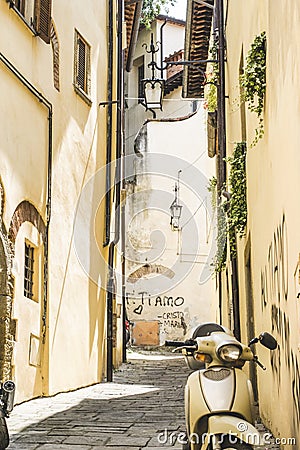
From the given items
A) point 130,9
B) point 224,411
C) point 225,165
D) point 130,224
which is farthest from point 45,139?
point 130,224

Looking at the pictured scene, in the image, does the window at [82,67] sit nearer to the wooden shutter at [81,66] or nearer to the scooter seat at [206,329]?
the wooden shutter at [81,66]

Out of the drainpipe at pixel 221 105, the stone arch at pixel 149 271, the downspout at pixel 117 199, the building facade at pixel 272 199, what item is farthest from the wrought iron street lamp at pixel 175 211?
the building facade at pixel 272 199

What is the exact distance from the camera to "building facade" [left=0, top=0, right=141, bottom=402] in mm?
9070

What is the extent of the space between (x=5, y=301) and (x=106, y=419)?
5.88 feet

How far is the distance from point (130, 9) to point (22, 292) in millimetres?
10973

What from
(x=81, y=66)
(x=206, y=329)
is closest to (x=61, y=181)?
(x=81, y=66)

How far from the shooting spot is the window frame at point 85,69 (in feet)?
40.5

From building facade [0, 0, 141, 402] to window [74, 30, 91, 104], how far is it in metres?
0.02

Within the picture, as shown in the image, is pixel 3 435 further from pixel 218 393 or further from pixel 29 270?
pixel 29 270

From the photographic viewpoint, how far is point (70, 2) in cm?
1204

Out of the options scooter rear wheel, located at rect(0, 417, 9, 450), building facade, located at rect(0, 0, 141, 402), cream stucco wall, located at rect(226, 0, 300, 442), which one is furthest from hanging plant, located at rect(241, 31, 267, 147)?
scooter rear wheel, located at rect(0, 417, 9, 450)

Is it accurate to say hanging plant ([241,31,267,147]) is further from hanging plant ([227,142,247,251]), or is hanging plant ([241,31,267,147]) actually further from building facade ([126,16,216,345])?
building facade ([126,16,216,345])

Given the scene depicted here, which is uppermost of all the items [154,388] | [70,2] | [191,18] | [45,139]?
[191,18]

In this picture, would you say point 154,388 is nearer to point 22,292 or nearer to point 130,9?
point 22,292
